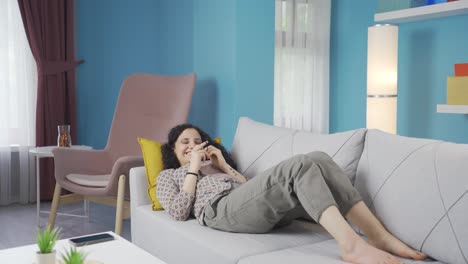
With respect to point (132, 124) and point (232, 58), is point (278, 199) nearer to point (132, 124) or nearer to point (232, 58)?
point (232, 58)

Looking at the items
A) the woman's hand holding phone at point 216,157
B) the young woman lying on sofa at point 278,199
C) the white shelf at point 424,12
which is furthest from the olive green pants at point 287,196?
the white shelf at point 424,12

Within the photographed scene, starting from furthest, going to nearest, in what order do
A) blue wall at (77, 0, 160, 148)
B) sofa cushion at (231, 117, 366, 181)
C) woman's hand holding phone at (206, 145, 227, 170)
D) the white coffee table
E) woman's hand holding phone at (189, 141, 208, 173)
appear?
blue wall at (77, 0, 160, 148), woman's hand holding phone at (206, 145, 227, 170), woman's hand holding phone at (189, 141, 208, 173), sofa cushion at (231, 117, 366, 181), the white coffee table

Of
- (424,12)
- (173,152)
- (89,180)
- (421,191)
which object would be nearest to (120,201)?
(89,180)

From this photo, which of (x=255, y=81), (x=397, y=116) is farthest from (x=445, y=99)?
(x=255, y=81)

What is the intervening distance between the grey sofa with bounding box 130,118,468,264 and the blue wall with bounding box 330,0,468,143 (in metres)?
1.63

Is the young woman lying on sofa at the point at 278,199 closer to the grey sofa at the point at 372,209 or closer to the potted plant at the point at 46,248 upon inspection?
the grey sofa at the point at 372,209

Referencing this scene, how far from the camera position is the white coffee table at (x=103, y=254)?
5.29 ft

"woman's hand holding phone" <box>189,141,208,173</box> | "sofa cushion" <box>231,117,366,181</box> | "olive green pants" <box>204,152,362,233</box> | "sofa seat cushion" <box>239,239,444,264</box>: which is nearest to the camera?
"sofa seat cushion" <box>239,239,444,264</box>

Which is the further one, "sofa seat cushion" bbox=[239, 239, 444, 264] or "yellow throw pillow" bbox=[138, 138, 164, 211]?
"yellow throw pillow" bbox=[138, 138, 164, 211]

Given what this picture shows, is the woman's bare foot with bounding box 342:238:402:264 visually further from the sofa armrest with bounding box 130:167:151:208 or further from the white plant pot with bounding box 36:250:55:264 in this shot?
the sofa armrest with bounding box 130:167:151:208

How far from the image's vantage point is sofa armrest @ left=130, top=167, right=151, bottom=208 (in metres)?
2.61

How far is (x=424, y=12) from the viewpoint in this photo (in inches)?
134

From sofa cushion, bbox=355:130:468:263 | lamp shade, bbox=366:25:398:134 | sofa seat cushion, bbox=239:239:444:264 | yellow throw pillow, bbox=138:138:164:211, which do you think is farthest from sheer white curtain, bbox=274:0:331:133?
sofa seat cushion, bbox=239:239:444:264

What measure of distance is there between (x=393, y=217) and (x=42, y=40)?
333 centimetres
